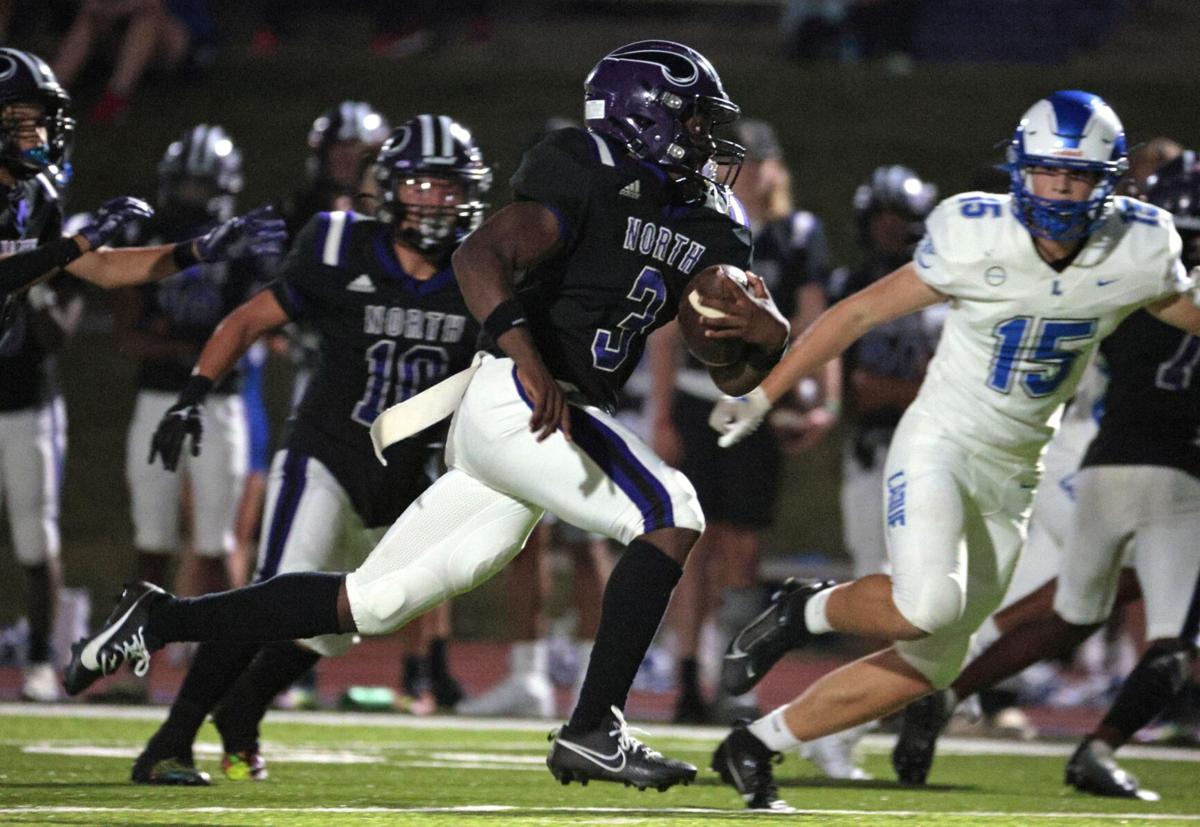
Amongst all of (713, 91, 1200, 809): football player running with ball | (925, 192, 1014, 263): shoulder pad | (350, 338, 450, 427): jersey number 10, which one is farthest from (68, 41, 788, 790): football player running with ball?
(350, 338, 450, 427): jersey number 10

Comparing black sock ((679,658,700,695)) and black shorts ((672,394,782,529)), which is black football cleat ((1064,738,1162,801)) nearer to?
black sock ((679,658,700,695))

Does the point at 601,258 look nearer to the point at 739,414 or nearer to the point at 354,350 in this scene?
the point at 739,414

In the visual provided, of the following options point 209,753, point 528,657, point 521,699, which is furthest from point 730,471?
point 209,753

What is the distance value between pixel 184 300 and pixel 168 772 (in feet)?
9.35

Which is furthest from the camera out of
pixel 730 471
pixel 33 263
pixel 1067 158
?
pixel 730 471

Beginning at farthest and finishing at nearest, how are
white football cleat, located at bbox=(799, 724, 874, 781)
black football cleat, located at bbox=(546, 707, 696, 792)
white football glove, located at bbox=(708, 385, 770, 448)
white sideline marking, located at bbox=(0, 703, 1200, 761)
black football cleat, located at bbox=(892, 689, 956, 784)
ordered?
1. white sideline marking, located at bbox=(0, 703, 1200, 761)
2. white football cleat, located at bbox=(799, 724, 874, 781)
3. black football cleat, located at bbox=(892, 689, 956, 784)
4. white football glove, located at bbox=(708, 385, 770, 448)
5. black football cleat, located at bbox=(546, 707, 696, 792)

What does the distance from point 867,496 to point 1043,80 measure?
29.2 ft

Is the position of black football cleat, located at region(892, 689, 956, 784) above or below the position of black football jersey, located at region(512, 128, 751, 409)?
below

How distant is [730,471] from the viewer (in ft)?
25.5

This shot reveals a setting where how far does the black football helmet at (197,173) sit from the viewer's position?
793cm

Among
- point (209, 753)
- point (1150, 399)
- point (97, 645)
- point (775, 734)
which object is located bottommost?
point (209, 753)

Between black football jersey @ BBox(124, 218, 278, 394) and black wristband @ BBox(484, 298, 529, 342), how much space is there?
372 cm

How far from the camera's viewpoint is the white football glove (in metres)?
4.88

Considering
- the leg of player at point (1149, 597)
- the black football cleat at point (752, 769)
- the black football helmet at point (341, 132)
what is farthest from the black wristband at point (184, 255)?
the leg of player at point (1149, 597)
